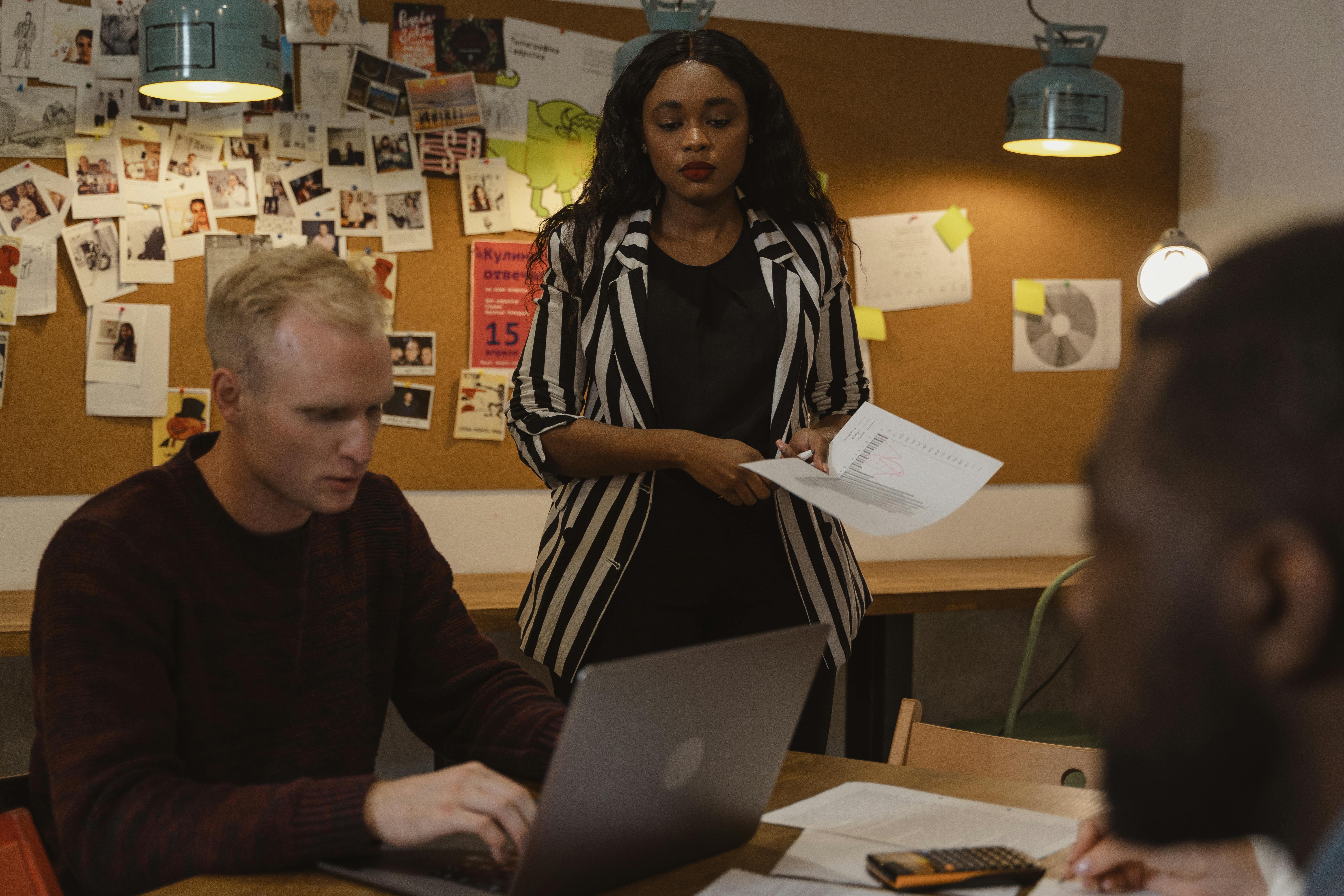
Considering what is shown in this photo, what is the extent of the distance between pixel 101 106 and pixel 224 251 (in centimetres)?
36

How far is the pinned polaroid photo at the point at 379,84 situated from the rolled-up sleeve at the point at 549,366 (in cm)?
111

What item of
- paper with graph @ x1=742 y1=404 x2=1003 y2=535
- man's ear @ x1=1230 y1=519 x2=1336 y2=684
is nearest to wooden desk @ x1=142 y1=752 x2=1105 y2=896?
paper with graph @ x1=742 y1=404 x2=1003 y2=535

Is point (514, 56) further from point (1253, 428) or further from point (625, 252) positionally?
point (1253, 428)

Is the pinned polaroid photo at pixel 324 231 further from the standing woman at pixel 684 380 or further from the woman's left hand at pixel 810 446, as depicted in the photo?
the woman's left hand at pixel 810 446

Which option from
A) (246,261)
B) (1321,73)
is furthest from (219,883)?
(1321,73)

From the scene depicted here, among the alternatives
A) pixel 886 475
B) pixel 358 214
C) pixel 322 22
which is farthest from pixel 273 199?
pixel 886 475

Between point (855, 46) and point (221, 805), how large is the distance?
2.53 meters

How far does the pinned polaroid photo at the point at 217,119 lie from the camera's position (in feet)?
8.17

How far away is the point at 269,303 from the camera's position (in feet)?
3.62

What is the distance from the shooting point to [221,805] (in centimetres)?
92

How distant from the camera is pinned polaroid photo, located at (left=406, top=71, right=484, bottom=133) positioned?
8.66ft

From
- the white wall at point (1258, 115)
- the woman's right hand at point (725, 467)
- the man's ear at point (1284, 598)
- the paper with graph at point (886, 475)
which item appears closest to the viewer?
the man's ear at point (1284, 598)

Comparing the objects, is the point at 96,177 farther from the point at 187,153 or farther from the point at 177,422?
the point at 177,422

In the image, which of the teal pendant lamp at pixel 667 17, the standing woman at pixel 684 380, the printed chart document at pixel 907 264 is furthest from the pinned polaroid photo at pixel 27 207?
the printed chart document at pixel 907 264
